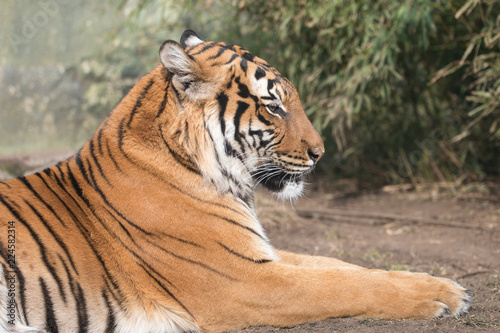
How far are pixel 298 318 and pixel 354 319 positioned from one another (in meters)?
0.24

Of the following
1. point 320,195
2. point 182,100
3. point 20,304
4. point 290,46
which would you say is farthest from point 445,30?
point 20,304

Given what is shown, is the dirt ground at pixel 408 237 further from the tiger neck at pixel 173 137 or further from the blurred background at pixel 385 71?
the tiger neck at pixel 173 137

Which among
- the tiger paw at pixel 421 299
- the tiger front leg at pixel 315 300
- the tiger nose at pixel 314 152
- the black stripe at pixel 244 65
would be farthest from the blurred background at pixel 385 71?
the tiger paw at pixel 421 299

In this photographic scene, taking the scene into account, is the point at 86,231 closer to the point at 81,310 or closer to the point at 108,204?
the point at 108,204

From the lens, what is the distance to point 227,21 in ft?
20.5

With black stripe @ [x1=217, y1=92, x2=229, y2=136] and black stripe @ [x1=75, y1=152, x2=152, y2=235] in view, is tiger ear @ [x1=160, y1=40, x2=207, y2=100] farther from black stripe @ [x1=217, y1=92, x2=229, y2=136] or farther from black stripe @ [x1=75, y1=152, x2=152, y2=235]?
black stripe @ [x1=75, y1=152, x2=152, y2=235]

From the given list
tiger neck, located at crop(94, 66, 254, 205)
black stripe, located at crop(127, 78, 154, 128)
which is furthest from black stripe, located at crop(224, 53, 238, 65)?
black stripe, located at crop(127, 78, 154, 128)

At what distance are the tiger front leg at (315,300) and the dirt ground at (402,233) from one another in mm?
44

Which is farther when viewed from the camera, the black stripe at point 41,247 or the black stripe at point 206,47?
the black stripe at point 206,47

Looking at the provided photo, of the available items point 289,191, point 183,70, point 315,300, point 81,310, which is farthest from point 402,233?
point 81,310

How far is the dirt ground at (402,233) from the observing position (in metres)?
2.33

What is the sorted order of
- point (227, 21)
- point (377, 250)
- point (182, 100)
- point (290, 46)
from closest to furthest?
point (182, 100)
point (377, 250)
point (290, 46)
point (227, 21)

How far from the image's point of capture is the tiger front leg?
7.54 feet

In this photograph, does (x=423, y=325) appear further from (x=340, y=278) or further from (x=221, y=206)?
(x=221, y=206)
